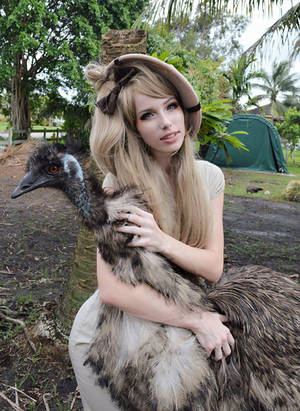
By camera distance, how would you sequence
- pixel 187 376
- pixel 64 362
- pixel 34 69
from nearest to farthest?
pixel 187 376 < pixel 64 362 < pixel 34 69

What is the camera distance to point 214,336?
172 cm

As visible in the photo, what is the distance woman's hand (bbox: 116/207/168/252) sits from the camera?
5.72ft

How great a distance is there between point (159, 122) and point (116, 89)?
276 mm

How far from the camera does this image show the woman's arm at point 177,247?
1755mm

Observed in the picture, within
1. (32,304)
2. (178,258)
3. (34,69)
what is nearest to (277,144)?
(34,69)

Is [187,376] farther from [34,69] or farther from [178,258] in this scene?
[34,69]

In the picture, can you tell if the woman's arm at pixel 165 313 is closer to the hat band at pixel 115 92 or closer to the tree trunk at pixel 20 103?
the hat band at pixel 115 92

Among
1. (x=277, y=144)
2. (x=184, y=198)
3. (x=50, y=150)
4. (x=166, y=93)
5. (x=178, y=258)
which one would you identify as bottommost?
(x=277, y=144)

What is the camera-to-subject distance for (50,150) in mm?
1827

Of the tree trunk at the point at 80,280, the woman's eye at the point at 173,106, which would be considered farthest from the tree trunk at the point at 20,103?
the woman's eye at the point at 173,106

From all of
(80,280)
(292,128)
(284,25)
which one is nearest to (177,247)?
(80,280)

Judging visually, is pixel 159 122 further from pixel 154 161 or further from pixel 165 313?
pixel 165 313

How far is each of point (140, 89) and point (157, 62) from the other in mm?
161

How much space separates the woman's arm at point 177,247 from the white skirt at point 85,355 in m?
0.54
